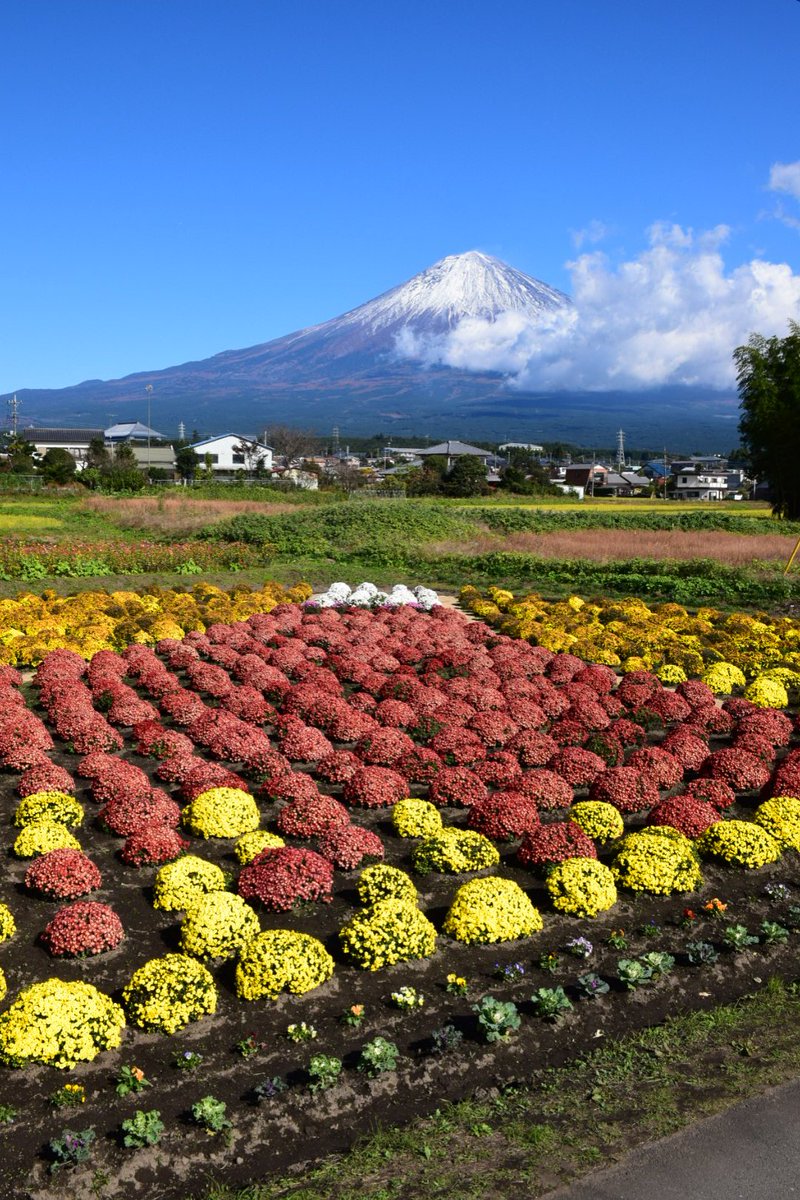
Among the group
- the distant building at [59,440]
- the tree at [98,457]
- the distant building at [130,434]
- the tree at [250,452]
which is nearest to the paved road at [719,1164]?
the tree at [98,457]

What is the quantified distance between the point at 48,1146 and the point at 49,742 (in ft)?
23.1

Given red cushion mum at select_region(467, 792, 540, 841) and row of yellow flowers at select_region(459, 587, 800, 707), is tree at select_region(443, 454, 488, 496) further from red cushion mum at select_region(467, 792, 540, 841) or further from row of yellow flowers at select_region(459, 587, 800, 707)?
red cushion mum at select_region(467, 792, 540, 841)

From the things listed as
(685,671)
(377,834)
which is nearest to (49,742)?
(377,834)

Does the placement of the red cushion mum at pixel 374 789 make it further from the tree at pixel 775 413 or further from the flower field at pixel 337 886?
the tree at pixel 775 413

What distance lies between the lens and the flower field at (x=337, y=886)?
21.0 feet

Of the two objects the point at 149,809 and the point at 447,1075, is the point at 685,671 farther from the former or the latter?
the point at 447,1075

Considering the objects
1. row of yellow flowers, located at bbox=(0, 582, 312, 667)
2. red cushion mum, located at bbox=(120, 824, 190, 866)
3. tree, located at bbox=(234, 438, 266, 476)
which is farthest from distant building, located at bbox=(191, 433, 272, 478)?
red cushion mum, located at bbox=(120, 824, 190, 866)

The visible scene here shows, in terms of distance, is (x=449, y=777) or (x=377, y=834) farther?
(x=449, y=777)

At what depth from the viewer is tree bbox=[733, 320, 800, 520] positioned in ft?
150

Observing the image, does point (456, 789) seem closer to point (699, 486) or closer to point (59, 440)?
point (699, 486)

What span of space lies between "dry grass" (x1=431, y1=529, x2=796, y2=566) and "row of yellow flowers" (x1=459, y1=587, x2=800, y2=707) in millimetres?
9287

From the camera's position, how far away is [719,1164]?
5902 mm

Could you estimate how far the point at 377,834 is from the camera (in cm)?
1027

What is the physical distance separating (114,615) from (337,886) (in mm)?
12715
